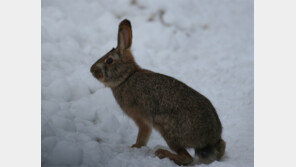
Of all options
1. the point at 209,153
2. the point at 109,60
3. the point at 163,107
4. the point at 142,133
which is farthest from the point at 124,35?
the point at 209,153

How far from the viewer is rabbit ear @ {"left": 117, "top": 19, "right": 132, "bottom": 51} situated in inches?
91.9

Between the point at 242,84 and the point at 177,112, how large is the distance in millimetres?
1087

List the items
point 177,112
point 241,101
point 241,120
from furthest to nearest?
point 241,101, point 241,120, point 177,112

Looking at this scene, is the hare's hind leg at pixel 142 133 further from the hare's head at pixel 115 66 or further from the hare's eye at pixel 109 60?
the hare's eye at pixel 109 60

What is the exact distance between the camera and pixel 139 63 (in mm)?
3270

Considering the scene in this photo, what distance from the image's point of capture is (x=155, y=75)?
8.13 feet

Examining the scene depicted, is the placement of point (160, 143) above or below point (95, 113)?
below

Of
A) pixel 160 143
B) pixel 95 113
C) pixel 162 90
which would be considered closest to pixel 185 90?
pixel 162 90

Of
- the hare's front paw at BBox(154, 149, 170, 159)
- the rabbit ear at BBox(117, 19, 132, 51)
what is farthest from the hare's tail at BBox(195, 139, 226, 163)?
the rabbit ear at BBox(117, 19, 132, 51)

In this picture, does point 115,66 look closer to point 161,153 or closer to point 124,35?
point 124,35

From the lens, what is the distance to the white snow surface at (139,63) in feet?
6.81

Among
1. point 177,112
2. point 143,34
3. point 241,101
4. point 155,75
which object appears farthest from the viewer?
point 143,34

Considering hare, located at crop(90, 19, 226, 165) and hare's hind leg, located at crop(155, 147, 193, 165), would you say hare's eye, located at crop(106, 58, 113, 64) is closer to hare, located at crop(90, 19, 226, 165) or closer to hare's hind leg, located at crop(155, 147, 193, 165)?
hare, located at crop(90, 19, 226, 165)
